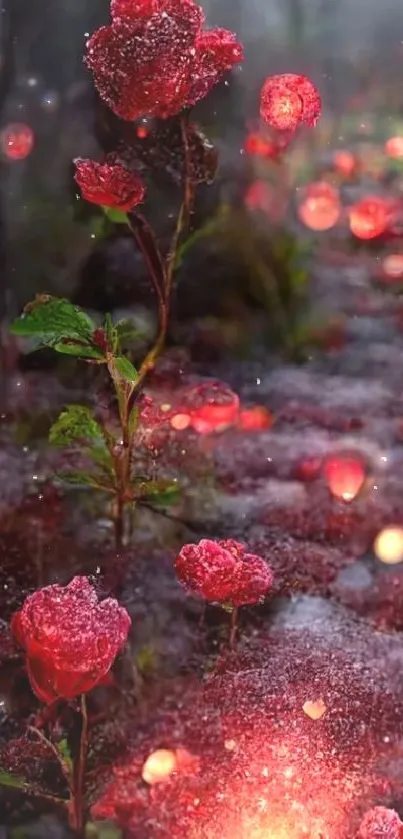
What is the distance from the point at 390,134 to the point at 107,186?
0.24 meters

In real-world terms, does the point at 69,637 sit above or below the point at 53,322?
below

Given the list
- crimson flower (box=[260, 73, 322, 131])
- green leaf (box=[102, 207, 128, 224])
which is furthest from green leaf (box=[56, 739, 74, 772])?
crimson flower (box=[260, 73, 322, 131])

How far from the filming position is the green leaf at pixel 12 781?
2.11 ft

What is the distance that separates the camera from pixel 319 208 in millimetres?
717

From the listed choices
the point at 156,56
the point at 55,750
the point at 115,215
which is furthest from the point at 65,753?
the point at 156,56

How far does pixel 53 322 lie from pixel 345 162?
10.9 inches

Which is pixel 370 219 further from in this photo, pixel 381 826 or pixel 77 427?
pixel 381 826

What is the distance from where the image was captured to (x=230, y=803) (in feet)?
2.06

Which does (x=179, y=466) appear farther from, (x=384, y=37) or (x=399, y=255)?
(x=384, y=37)

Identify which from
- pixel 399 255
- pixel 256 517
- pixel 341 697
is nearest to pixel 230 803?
pixel 341 697

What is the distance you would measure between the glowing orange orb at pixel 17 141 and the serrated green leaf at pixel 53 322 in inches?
4.8

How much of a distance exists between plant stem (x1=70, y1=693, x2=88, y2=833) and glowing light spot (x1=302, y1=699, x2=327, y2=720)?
17 cm

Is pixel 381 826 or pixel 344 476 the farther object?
pixel 344 476

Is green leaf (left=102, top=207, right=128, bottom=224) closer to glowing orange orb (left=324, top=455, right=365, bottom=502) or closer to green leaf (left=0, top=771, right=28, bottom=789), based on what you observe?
glowing orange orb (left=324, top=455, right=365, bottom=502)
